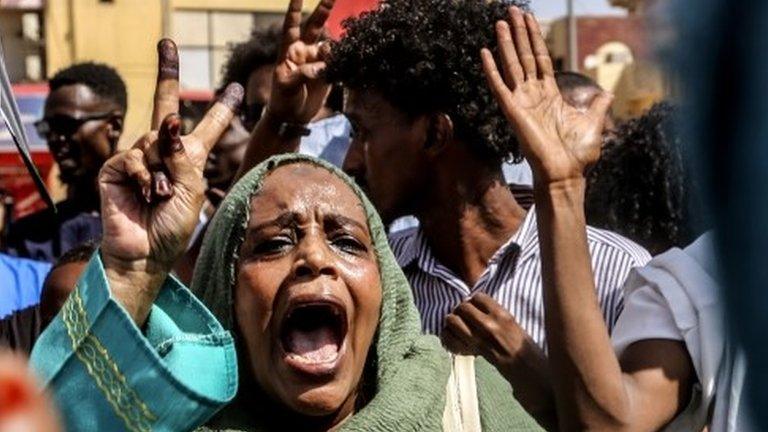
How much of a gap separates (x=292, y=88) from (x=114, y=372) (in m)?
1.81

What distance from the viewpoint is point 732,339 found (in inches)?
51.4

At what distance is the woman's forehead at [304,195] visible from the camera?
2869mm

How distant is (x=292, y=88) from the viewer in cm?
399

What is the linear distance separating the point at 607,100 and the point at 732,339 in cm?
173

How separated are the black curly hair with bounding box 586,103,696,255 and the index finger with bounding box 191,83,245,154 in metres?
1.42

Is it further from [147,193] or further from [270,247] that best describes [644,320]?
[147,193]

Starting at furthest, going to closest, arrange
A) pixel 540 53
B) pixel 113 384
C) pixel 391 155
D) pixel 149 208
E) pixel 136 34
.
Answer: pixel 136 34 → pixel 391 155 → pixel 540 53 → pixel 149 208 → pixel 113 384

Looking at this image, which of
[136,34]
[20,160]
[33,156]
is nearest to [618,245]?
[33,156]

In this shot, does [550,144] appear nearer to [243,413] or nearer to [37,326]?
[243,413]

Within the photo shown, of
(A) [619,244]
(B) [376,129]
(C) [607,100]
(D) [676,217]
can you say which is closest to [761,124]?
(C) [607,100]

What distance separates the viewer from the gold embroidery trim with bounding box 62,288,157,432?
2.25 m

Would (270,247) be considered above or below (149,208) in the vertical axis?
below

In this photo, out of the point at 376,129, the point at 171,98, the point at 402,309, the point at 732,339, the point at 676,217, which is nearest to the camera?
the point at 732,339

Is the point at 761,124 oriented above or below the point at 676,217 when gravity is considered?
above
